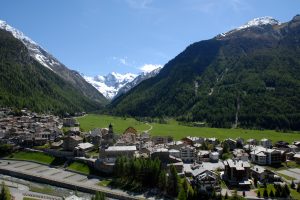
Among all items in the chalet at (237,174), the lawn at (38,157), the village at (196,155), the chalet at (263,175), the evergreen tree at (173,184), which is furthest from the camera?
the lawn at (38,157)

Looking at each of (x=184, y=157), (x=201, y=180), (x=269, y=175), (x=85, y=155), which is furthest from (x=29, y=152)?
(x=269, y=175)

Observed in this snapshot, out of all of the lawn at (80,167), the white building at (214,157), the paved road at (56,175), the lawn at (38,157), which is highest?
the white building at (214,157)

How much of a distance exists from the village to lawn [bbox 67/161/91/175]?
4.61ft

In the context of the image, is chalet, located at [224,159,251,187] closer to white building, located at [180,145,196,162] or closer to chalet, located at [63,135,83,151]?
white building, located at [180,145,196,162]

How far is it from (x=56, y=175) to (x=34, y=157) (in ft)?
72.4

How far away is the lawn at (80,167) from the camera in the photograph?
113m

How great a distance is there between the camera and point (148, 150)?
125 metres

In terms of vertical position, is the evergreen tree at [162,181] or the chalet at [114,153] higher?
the chalet at [114,153]

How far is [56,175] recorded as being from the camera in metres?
110

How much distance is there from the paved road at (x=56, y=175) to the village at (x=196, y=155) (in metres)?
6.86

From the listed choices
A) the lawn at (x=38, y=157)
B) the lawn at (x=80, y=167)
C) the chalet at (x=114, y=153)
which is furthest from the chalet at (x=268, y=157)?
the lawn at (x=38, y=157)

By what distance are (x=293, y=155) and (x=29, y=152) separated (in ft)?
297

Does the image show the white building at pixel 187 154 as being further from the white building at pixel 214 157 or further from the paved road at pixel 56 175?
the paved road at pixel 56 175

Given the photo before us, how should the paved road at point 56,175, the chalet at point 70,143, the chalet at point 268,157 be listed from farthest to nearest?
the chalet at point 70,143 → the chalet at point 268,157 → the paved road at point 56,175
